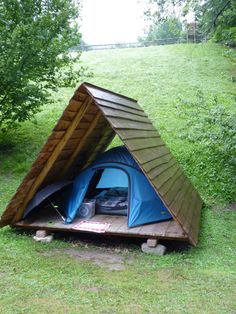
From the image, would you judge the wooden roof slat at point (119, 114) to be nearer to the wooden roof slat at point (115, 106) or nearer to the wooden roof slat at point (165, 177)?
the wooden roof slat at point (115, 106)

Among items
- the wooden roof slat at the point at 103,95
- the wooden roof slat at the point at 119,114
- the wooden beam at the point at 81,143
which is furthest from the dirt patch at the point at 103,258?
the wooden roof slat at the point at 103,95

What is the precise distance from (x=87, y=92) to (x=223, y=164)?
14.6 feet

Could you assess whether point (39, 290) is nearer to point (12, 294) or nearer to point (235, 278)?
point (12, 294)

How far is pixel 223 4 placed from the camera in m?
8.46

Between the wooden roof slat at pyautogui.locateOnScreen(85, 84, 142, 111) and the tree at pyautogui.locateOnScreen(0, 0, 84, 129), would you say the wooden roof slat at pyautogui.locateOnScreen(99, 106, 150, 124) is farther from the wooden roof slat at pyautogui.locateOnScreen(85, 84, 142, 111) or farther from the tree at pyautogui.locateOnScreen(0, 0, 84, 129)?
the tree at pyautogui.locateOnScreen(0, 0, 84, 129)

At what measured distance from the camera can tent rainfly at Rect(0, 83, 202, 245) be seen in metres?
4.66

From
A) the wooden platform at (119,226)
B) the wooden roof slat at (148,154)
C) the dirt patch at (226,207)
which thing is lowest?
the dirt patch at (226,207)

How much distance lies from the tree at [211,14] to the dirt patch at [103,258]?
16.3ft

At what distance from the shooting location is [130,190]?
5.41m

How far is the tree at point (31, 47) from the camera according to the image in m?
7.64

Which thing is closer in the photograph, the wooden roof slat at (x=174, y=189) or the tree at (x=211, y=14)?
the wooden roof slat at (x=174, y=189)

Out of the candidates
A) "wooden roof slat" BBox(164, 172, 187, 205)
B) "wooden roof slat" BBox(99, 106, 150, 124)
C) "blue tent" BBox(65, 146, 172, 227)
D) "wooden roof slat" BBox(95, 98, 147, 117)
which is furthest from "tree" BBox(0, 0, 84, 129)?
"wooden roof slat" BBox(164, 172, 187, 205)

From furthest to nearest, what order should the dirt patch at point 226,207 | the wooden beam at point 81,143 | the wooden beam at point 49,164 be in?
the dirt patch at point 226,207
the wooden beam at point 81,143
the wooden beam at point 49,164

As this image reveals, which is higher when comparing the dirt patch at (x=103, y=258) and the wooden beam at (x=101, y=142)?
the wooden beam at (x=101, y=142)
